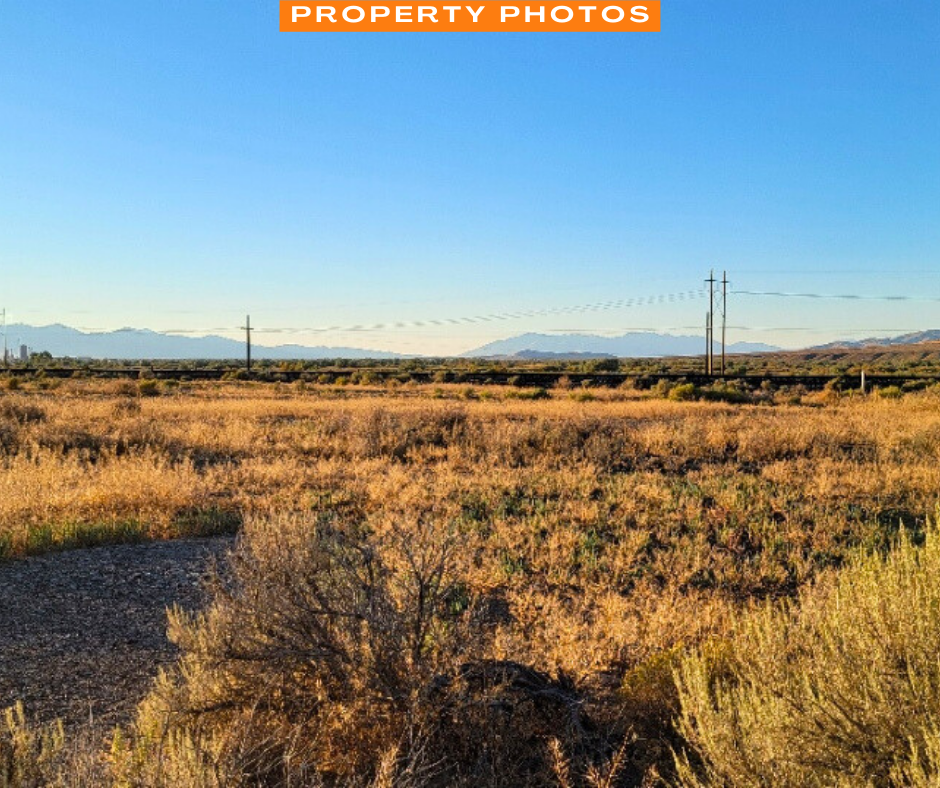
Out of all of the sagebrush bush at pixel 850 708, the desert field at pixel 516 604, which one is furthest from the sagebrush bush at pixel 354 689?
the sagebrush bush at pixel 850 708

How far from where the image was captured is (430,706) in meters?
4.33

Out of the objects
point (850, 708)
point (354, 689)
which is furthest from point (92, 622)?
point (850, 708)

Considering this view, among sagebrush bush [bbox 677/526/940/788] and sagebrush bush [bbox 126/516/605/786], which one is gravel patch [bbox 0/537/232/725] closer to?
sagebrush bush [bbox 126/516/605/786]

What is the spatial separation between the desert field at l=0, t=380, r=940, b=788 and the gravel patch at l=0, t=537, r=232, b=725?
1.33 feet

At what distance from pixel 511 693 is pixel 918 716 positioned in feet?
7.14

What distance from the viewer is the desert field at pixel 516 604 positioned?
3.51 metres

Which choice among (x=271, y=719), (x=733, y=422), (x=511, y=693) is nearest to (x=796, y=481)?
(x=733, y=422)

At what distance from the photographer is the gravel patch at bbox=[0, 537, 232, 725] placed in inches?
214

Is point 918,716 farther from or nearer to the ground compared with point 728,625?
farther from the ground

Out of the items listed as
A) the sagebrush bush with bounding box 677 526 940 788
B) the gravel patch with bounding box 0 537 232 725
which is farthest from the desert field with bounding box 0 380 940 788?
the gravel patch with bounding box 0 537 232 725

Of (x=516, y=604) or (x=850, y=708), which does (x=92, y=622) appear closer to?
(x=516, y=604)

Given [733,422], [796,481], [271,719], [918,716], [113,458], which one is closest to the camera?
[918,716]

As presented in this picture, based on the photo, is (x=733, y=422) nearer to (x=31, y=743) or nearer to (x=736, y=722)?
(x=736, y=722)

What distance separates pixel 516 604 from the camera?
7.36 m
